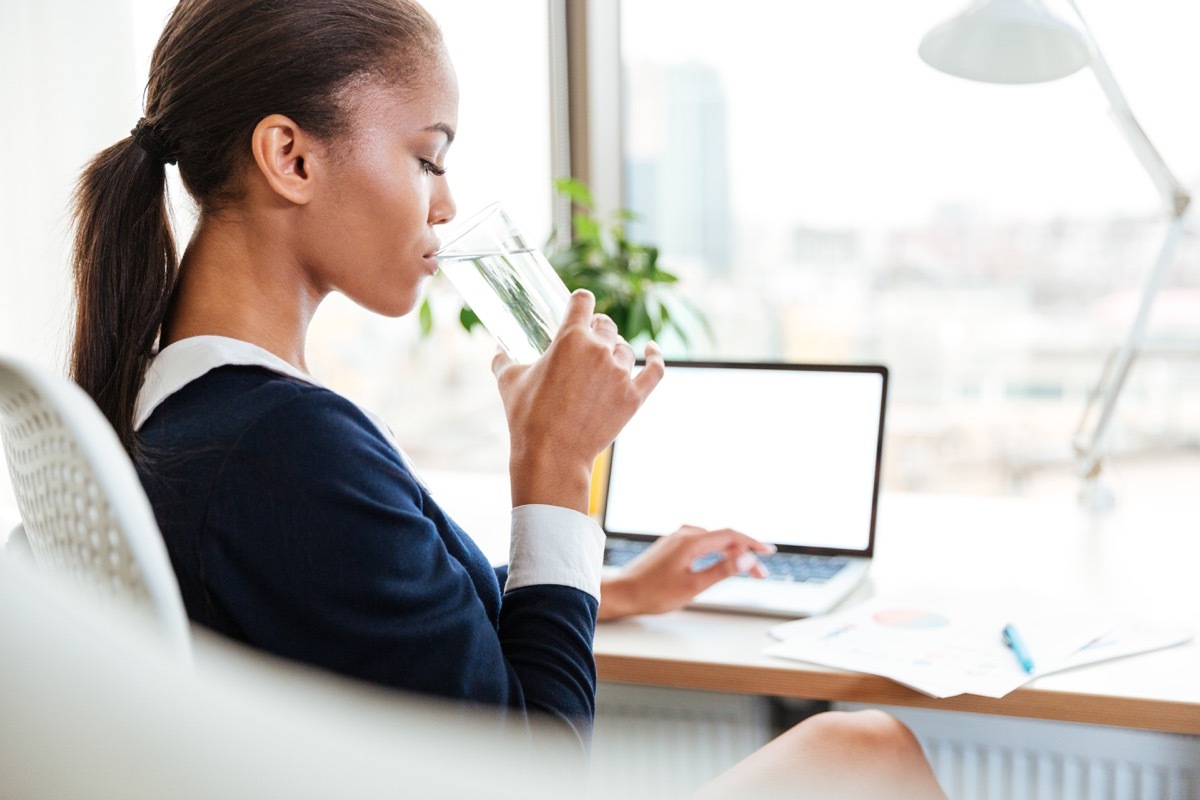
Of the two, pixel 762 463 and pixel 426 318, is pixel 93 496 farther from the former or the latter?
pixel 426 318

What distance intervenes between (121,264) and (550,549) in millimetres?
373

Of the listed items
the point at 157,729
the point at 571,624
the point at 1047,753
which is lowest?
the point at 1047,753

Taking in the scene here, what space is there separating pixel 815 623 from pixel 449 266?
Answer: 0.47 meters

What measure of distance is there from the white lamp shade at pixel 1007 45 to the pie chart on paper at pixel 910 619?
0.65 metres

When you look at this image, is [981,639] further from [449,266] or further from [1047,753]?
[449,266]

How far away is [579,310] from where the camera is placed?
0.83m

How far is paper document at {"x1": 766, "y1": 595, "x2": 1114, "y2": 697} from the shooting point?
2.99 ft

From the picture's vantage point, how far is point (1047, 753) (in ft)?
4.11

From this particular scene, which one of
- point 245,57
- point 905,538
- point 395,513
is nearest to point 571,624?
point 395,513

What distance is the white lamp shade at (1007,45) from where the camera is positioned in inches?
51.3

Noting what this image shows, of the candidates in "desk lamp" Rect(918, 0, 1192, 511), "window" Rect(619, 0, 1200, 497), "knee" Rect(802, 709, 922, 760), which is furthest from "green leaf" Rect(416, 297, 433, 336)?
"knee" Rect(802, 709, 922, 760)

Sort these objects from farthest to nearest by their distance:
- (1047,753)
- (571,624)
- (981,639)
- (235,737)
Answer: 1. (1047,753)
2. (981,639)
3. (571,624)
4. (235,737)

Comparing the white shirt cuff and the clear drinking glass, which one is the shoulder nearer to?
the white shirt cuff

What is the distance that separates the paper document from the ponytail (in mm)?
572
